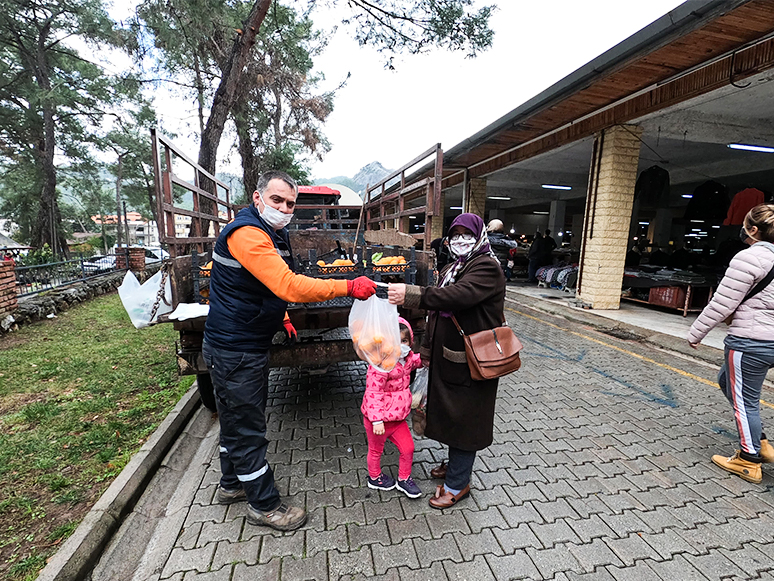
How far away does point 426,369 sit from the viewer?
8.40 ft

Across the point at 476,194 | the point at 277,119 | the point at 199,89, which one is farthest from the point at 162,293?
the point at 277,119

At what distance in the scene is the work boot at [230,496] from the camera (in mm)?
2387

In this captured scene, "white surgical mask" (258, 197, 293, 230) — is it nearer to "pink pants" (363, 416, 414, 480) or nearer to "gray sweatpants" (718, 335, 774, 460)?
"pink pants" (363, 416, 414, 480)

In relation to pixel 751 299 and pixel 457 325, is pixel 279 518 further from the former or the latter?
pixel 751 299

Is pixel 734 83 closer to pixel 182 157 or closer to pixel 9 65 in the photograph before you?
pixel 182 157

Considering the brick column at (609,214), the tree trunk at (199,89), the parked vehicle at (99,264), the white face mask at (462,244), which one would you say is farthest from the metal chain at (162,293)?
the parked vehicle at (99,264)

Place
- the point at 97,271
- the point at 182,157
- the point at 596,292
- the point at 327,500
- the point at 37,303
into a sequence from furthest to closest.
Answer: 1. the point at 97,271
2. the point at 596,292
3. the point at 37,303
4. the point at 182,157
5. the point at 327,500

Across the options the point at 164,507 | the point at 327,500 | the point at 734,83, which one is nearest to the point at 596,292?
the point at 734,83

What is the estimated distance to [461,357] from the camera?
214cm

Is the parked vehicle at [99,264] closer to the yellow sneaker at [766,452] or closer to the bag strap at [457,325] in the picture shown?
the bag strap at [457,325]

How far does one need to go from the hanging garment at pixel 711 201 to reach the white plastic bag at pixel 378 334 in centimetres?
1064

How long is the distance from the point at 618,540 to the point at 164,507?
2.84 metres

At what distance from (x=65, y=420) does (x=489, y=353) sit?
3917mm

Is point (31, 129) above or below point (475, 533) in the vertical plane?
above
